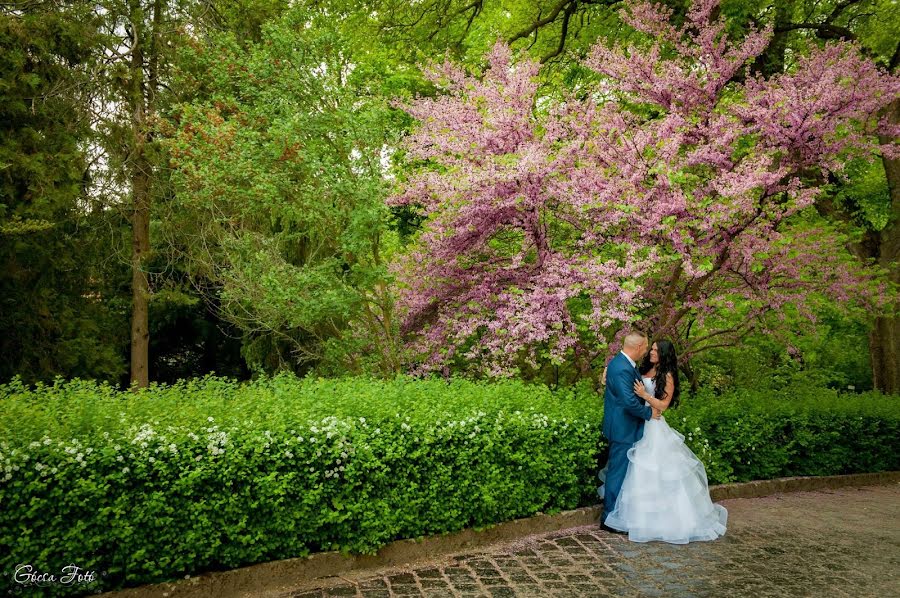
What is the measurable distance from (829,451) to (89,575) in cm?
926

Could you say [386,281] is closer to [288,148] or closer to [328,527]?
[288,148]

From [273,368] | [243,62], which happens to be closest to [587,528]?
[243,62]

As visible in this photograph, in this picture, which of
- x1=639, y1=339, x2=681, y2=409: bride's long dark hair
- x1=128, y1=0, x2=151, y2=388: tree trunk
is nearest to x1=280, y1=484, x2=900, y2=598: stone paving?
x1=639, y1=339, x2=681, y2=409: bride's long dark hair

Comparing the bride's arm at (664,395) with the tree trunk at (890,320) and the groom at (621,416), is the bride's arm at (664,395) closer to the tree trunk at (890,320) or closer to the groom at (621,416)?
the groom at (621,416)

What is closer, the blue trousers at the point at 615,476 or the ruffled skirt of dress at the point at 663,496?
the ruffled skirt of dress at the point at 663,496

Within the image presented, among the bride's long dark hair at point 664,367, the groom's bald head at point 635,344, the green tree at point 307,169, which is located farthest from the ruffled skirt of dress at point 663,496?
the green tree at point 307,169

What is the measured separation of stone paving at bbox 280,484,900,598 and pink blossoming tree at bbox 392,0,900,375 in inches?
97.0

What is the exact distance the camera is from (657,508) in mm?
6129

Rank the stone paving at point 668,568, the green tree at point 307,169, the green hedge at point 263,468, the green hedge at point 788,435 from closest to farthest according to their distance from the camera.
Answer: the green hedge at point 263,468 < the stone paving at point 668,568 < the green hedge at point 788,435 < the green tree at point 307,169

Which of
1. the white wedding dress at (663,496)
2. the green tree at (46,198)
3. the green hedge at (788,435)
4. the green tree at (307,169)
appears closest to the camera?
the white wedding dress at (663,496)

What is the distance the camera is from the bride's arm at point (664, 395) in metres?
6.44

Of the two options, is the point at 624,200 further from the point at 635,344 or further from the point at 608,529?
the point at 608,529

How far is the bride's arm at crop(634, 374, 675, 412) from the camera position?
644 centimetres

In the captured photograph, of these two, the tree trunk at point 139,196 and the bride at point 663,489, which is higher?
the tree trunk at point 139,196
